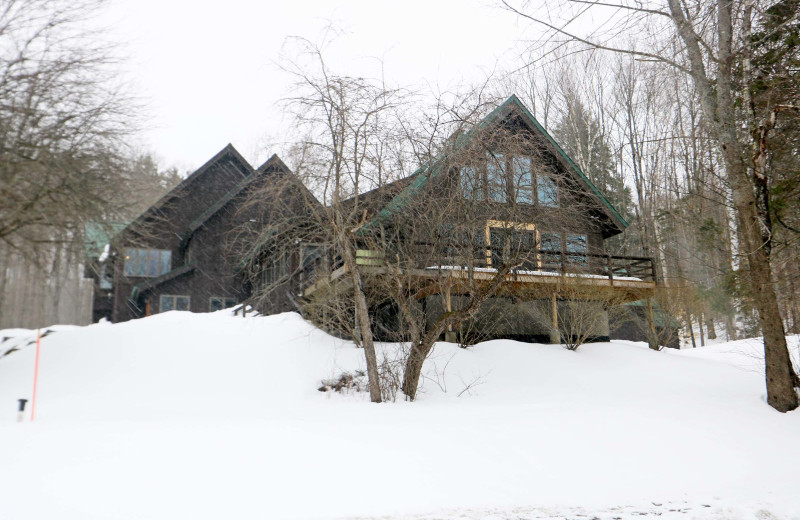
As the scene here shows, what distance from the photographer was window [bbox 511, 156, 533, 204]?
36.8ft

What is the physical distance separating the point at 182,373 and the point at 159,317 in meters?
7.78

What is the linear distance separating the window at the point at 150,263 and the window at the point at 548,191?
68.6 feet

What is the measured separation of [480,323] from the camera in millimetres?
17125

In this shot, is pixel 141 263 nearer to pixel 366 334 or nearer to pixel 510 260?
pixel 366 334

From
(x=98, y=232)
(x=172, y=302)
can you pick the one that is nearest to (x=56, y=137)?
(x=98, y=232)

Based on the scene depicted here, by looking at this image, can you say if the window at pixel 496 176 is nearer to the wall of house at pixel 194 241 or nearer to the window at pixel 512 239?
the window at pixel 512 239

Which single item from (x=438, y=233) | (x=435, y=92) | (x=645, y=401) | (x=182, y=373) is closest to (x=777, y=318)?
(x=645, y=401)

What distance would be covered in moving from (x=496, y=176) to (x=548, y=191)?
2017mm

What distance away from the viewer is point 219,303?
25.9 m

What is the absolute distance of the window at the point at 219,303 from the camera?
84.1 ft

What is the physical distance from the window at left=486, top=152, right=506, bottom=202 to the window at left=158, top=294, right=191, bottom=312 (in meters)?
18.7

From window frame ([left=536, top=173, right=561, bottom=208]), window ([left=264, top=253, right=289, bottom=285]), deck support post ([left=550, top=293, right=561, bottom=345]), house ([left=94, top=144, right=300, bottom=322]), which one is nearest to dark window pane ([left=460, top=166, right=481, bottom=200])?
window frame ([left=536, top=173, right=561, bottom=208])

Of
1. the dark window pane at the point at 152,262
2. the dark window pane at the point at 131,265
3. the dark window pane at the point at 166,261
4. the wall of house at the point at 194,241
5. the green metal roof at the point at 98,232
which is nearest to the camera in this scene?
the green metal roof at the point at 98,232

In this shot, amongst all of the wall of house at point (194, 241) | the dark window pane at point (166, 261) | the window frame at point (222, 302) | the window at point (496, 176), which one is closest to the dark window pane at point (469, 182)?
the window at point (496, 176)
